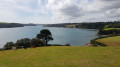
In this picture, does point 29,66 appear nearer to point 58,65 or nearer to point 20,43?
point 58,65

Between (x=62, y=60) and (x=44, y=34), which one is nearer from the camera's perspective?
(x=62, y=60)

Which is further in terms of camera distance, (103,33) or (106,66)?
(103,33)

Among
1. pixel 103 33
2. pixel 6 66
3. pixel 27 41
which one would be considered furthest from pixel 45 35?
pixel 103 33

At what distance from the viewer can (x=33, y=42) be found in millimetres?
39812

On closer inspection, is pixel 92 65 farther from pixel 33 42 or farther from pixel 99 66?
pixel 33 42

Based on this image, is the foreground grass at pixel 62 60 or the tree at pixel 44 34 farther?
the tree at pixel 44 34

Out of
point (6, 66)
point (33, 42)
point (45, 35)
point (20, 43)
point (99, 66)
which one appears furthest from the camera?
point (45, 35)

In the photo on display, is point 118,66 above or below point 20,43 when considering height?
above

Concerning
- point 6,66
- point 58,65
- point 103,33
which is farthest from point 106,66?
point 103,33

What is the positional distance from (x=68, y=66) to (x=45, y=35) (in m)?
40.2

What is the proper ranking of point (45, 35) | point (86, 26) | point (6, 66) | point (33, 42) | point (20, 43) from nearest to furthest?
point (6, 66) < point (33, 42) < point (20, 43) < point (45, 35) < point (86, 26)

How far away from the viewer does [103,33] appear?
369 feet

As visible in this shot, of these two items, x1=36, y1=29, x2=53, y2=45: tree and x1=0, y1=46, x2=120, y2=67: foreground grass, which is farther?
x1=36, y1=29, x2=53, y2=45: tree

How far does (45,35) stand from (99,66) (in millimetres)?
41015
